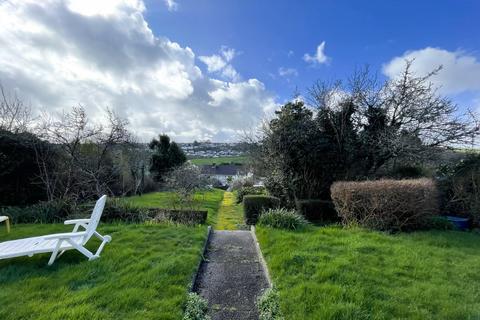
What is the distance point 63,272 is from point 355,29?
419 inches

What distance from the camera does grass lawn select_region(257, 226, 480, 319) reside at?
2.90 meters

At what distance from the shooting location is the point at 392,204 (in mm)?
6684

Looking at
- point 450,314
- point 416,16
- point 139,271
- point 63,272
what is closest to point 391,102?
point 416,16

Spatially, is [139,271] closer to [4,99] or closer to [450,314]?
[450,314]

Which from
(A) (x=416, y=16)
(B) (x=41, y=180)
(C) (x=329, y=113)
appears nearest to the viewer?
(A) (x=416, y=16)

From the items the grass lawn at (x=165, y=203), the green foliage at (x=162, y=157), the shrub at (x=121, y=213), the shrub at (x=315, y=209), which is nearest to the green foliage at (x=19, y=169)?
the grass lawn at (x=165, y=203)

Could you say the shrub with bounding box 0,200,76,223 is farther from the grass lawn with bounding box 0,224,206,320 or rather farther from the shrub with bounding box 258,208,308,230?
the shrub with bounding box 258,208,308,230

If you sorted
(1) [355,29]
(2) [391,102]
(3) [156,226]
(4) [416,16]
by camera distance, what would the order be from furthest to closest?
1. (2) [391,102]
2. (1) [355,29]
3. (4) [416,16]
4. (3) [156,226]

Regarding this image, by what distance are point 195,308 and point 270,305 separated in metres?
0.90

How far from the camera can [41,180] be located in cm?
990

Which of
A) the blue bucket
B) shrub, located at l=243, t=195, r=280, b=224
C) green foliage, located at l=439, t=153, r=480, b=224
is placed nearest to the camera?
the blue bucket

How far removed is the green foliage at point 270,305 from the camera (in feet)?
9.41

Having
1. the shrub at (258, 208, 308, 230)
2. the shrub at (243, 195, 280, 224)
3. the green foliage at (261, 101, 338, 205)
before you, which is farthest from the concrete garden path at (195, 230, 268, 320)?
the green foliage at (261, 101, 338, 205)

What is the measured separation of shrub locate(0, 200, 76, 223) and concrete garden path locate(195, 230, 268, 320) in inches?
209
